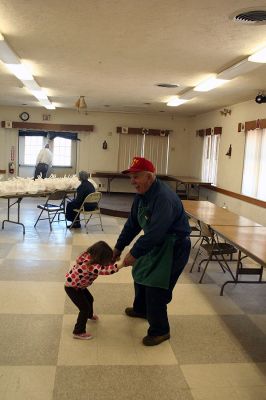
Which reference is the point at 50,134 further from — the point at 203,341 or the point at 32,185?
the point at 203,341

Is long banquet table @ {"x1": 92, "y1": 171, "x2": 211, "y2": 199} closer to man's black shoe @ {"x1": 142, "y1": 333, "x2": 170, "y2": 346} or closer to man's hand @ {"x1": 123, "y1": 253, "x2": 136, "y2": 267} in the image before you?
man's black shoe @ {"x1": 142, "y1": 333, "x2": 170, "y2": 346}

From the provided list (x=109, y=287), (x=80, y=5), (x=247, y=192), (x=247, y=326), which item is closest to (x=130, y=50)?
(x=80, y=5)

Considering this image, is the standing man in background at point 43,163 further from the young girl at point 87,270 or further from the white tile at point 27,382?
→ the white tile at point 27,382

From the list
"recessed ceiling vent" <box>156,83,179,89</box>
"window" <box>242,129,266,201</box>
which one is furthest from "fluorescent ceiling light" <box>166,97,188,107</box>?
"window" <box>242,129,266,201</box>

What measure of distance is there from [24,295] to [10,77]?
14.3ft

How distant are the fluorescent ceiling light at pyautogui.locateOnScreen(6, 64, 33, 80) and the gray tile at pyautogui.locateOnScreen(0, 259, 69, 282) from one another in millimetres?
2746

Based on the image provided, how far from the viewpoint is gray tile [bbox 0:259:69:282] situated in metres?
4.32

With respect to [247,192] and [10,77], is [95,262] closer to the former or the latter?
[10,77]

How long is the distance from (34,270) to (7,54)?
104 inches

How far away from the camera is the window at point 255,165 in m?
7.17

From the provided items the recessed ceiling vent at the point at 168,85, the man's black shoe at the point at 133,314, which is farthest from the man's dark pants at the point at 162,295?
the recessed ceiling vent at the point at 168,85

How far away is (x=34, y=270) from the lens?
460cm

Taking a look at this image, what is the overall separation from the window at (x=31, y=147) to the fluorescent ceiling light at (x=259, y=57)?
885 cm

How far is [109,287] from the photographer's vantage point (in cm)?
417
